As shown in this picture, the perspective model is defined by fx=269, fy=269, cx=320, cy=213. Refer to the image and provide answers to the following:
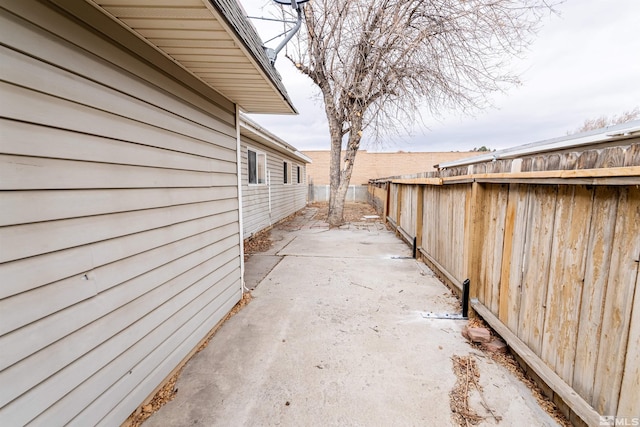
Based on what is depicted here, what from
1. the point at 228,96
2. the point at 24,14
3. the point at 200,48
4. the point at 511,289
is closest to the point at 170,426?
the point at 24,14

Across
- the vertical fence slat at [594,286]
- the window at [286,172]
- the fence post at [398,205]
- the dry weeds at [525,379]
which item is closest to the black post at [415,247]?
the fence post at [398,205]

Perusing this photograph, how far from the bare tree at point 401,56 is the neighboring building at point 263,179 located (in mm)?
2110

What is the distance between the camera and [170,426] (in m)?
1.71

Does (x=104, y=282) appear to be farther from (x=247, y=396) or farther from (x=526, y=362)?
(x=526, y=362)

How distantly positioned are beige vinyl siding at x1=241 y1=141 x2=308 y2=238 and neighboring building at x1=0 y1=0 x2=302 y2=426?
13.7 ft

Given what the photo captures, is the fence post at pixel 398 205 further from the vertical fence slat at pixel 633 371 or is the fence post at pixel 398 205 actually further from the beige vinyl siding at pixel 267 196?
the vertical fence slat at pixel 633 371

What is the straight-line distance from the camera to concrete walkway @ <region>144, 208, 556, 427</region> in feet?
5.84

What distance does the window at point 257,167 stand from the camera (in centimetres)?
720

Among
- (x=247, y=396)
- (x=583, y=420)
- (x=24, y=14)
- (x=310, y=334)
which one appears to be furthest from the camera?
(x=310, y=334)

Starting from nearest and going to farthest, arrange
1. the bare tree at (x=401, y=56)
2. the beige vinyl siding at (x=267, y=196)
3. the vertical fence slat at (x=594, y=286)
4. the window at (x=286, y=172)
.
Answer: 1. the vertical fence slat at (x=594, y=286)
2. the bare tree at (x=401, y=56)
3. the beige vinyl siding at (x=267, y=196)
4. the window at (x=286, y=172)

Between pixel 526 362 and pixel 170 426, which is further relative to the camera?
pixel 526 362

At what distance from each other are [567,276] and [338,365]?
1.76 meters

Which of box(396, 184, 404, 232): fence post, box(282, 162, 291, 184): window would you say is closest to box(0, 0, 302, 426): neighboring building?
box(396, 184, 404, 232): fence post

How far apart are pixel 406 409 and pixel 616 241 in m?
1.57
